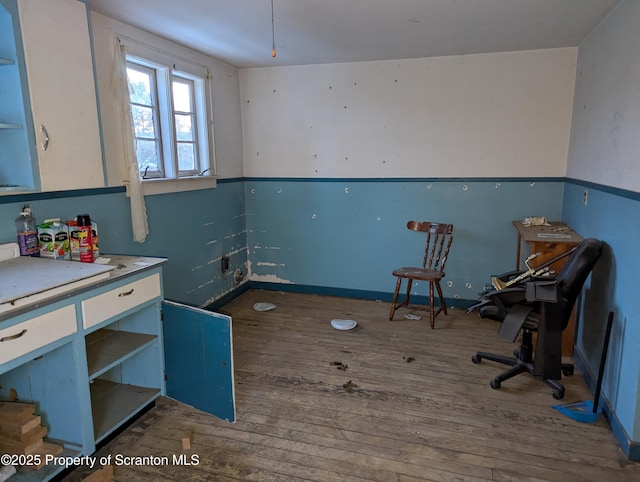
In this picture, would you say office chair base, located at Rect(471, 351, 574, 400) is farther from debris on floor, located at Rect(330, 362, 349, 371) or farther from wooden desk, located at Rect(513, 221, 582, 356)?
debris on floor, located at Rect(330, 362, 349, 371)

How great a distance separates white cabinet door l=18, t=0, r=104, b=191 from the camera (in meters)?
2.06

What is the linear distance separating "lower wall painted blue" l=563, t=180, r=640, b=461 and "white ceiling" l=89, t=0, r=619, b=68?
3.77ft

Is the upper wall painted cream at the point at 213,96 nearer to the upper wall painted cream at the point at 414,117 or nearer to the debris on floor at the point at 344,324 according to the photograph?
the upper wall painted cream at the point at 414,117

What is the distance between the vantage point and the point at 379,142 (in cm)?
398

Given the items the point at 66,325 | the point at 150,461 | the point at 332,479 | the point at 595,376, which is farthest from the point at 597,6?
the point at 150,461

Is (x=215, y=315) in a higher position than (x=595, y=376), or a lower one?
higher

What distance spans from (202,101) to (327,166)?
1.29 metres

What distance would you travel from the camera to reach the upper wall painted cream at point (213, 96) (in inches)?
104

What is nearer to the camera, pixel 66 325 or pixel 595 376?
pixel 66 325

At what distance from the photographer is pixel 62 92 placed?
2.21m

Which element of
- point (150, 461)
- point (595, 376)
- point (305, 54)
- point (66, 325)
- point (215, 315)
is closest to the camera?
point (66, 325)

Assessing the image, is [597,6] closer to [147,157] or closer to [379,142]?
[379,142]

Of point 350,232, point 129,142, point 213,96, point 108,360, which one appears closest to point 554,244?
point 350,232

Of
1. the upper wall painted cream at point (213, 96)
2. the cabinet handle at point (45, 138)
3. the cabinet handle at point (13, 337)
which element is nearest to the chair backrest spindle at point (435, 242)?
the upper wall painted cream at point (213, 96)
